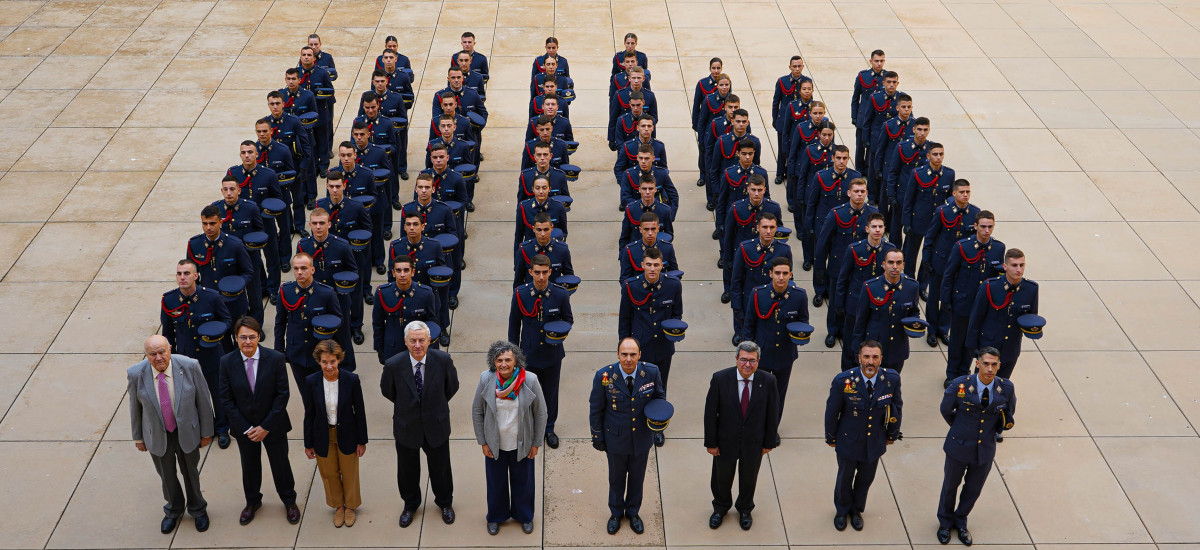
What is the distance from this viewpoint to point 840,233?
9.55 metres

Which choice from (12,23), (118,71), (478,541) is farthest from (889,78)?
(12,23)

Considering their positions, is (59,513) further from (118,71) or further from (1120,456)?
(118,71)

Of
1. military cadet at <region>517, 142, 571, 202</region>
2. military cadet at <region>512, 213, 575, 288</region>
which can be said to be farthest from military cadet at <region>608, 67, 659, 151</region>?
military cadet at <region>512, 213, 575, 288</region>

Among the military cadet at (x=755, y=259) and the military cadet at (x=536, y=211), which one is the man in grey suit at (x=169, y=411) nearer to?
the military cadet at (x=536, y=211)

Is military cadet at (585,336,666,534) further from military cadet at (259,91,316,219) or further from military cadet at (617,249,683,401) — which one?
military cadet at (259,91,316,219)

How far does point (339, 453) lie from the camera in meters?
7.06

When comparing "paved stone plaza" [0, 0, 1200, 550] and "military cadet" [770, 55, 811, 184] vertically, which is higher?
"military cadet" [770, 55, 811, 184]

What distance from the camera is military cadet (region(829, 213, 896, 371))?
878cm

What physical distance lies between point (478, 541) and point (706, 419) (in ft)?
5.64

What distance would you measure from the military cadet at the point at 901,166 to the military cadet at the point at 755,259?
6.74 ft

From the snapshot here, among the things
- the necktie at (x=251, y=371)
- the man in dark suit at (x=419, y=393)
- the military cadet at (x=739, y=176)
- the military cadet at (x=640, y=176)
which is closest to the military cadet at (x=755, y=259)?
the military cadet at (x=739, y=176)

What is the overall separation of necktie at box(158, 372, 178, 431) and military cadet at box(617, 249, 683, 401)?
10.4ft

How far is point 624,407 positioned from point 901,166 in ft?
17.1

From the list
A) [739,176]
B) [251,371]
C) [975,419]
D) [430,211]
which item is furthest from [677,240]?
[251,371]
